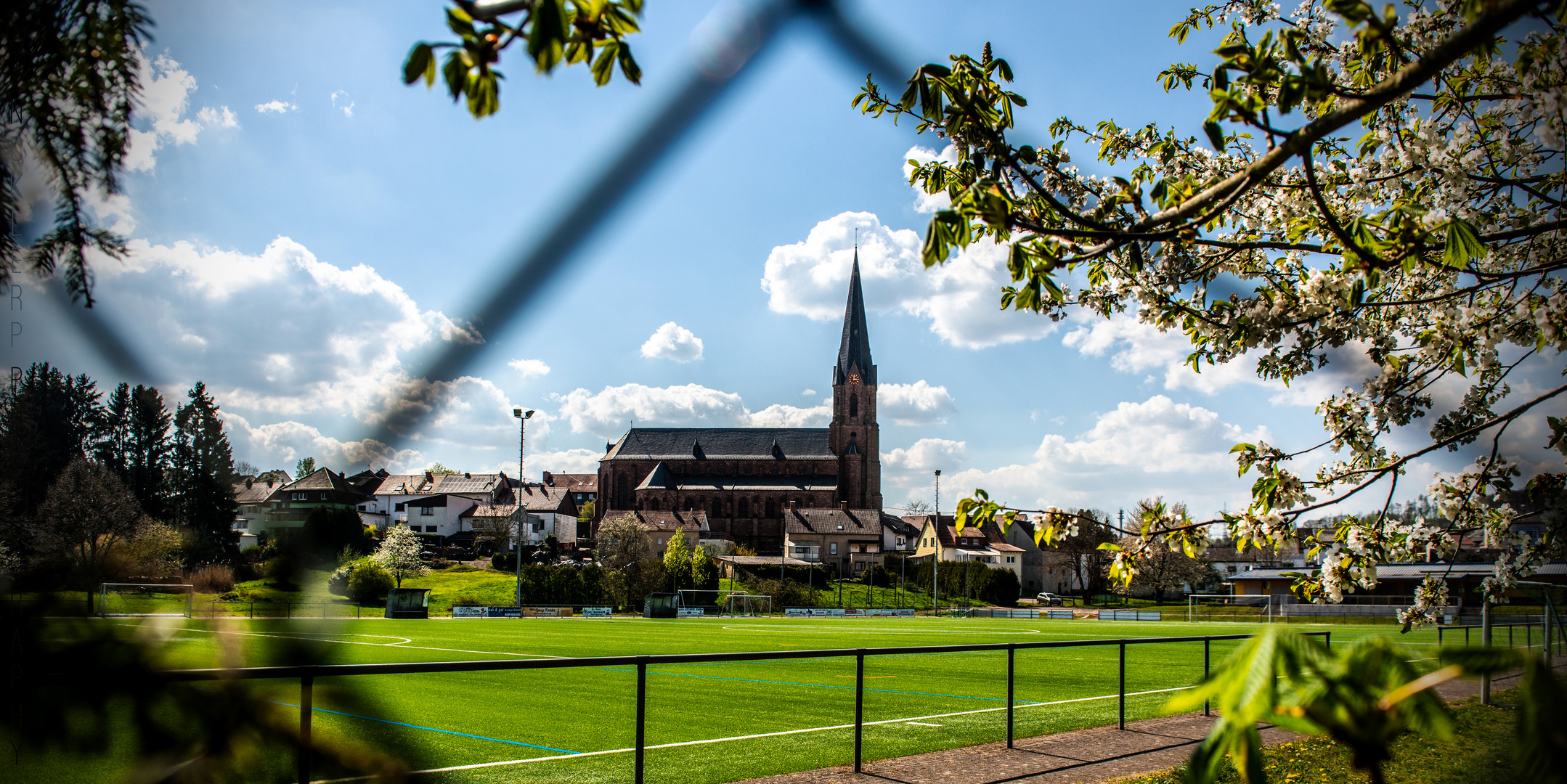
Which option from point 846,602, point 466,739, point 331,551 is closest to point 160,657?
point 331,551

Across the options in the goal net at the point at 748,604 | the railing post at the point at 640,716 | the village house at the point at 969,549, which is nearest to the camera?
the railing post at the point at 640,716

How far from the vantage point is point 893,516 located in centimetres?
12544

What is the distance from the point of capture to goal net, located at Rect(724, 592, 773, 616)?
58750 mm

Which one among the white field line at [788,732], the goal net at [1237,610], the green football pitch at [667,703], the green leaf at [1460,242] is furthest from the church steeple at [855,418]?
the green leaf at [1460,242]

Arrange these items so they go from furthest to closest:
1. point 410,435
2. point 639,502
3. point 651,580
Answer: point 639,502, point 651,580, point 410,435

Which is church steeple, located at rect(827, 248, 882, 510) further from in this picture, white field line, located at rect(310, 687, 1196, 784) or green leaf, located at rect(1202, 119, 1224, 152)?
green leaf, located at rect(1202, 119, 1224, 152)

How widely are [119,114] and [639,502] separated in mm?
109504

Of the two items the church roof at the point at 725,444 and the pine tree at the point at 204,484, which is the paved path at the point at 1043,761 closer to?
the pine tree at the point at 204,484

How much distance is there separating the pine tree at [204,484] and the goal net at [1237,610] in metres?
54.2

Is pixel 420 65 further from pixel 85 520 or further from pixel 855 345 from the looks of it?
pixel 855 345

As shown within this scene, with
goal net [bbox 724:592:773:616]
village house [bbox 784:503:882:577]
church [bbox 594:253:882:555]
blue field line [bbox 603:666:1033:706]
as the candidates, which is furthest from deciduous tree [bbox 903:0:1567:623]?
church [bbox 594:253:882:555]

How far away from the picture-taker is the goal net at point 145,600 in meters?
0.72

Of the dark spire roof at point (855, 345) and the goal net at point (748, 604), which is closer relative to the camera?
the goal net at point (748, 604)

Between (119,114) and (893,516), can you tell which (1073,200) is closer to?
(119,114)
